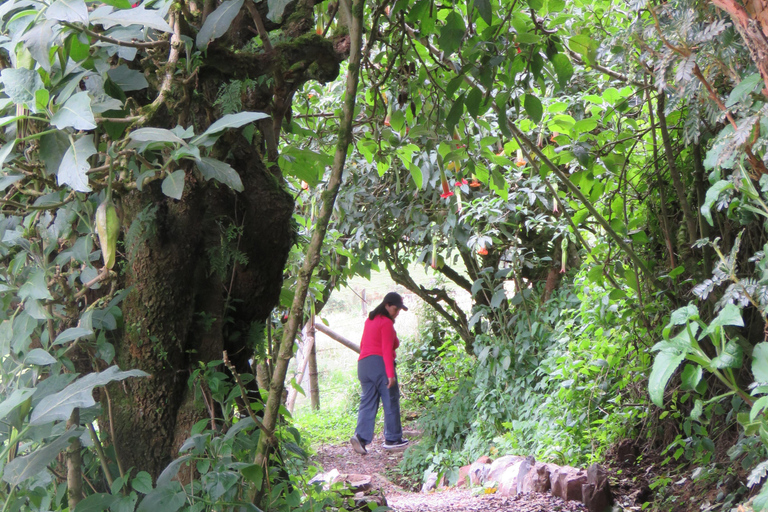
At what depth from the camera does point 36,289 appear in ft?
3.10

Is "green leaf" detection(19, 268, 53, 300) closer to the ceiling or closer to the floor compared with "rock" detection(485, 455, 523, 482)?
closer to the ceiling

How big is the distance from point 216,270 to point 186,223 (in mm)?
152

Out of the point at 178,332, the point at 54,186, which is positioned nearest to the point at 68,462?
the point at 178,332

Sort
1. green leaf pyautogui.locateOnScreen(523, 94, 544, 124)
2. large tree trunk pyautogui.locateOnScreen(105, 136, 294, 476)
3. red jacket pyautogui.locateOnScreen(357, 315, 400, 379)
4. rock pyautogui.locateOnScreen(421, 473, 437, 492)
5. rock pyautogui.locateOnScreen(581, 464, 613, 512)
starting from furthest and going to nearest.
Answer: red jacket pyautogui.locateOnScreen(357, 315, 400, 379)
rock pyautogui.locateOnScreen(421, 473, 437, 492)
rock pyautogui.locateOnScreen(581, 464, 613, 512)
green leaf pyautogui.locateOnScreen(523, 94, 544, 124)
large tree trunk pyautogui.locateOnScreen(105, 136, 294, 476)

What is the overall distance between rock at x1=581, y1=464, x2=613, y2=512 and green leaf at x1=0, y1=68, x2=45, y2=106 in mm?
2431

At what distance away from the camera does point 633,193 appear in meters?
2.74

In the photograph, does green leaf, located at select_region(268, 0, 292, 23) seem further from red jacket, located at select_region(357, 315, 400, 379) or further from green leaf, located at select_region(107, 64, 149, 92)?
red jacket, located at select_region(357, 315, 400, 379)

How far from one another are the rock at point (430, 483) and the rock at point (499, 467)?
1.25 meters

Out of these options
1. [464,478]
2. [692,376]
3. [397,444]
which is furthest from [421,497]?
[692,376]

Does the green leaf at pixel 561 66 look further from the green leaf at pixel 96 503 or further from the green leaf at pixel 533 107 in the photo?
the green leaf at pixel 96 503

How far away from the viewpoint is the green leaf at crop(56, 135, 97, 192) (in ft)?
2.45

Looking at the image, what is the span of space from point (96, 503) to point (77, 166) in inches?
23.7

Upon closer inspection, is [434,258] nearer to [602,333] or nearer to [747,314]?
[602,333]

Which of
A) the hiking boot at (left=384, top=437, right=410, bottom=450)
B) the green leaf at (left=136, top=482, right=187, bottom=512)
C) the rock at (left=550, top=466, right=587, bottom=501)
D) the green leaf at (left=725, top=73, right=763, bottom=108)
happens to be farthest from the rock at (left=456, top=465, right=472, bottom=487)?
→ the green leaf at (left=725, top=73, right=763, bottom=108)
